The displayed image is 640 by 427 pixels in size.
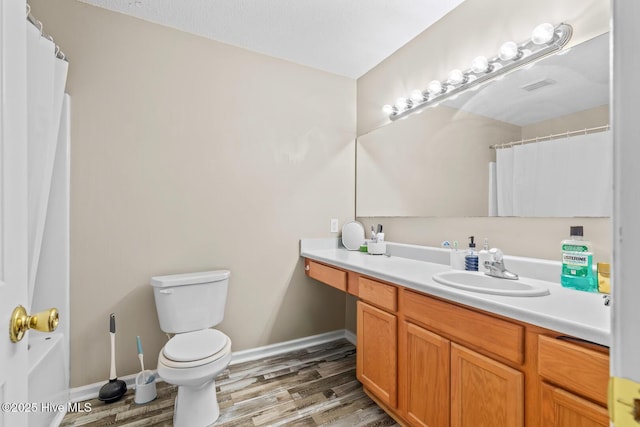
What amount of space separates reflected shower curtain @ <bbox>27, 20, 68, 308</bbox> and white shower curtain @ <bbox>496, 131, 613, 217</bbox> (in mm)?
2193

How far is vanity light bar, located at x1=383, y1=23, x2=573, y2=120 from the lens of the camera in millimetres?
1334

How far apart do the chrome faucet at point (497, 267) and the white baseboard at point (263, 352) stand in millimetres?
1434

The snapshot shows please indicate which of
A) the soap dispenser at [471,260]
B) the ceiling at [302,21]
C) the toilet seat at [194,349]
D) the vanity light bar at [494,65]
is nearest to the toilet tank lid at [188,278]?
the toilet seat at [194,349]

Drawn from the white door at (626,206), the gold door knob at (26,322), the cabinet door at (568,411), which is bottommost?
the cabinet door at (568,411)

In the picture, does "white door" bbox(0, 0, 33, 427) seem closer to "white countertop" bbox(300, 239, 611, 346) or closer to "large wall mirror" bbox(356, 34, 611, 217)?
"white countertop" bbox(300, 239, 611, 346)

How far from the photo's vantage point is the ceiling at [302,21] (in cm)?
176

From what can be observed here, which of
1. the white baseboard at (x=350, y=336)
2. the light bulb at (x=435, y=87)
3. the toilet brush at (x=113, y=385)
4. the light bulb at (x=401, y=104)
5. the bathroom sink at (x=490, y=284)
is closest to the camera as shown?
the bathroom sink at (x=490, y=284)

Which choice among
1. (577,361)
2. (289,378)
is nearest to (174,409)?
(289,378)

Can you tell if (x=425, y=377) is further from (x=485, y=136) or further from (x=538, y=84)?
(x=538, y=84)

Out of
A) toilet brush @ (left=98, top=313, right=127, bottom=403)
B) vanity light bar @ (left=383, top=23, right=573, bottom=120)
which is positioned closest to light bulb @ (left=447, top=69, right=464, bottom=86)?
vanity light bar @ (left=383, top=23, right=573, bottom=120)

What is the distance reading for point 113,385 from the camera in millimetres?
1732

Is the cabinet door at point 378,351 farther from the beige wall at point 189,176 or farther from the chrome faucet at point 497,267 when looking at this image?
the beige wall at point 189,176

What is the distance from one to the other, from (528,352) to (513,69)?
136 cm

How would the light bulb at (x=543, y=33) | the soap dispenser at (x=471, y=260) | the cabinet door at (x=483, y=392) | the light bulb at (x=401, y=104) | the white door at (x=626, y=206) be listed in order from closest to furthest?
the white door at (x=626, y=206)
the cabinet door at (x=483, y=392)
the light bulb at (x=543, y=33)
the soap dispenser at (x=471, y=260)
the light bulb at (x=401, y=104)
